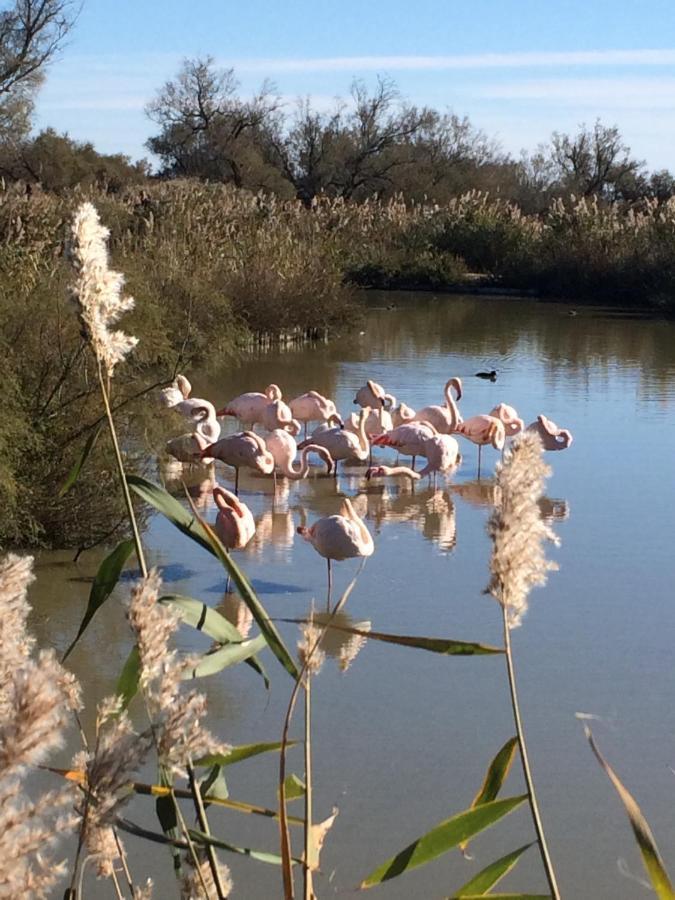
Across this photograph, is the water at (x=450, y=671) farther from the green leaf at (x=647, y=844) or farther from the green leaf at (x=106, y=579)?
the green leaf at (x=647, y=844)

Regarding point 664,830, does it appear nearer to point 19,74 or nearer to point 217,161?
point 19,74

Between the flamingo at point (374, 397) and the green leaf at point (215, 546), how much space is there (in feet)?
24.7

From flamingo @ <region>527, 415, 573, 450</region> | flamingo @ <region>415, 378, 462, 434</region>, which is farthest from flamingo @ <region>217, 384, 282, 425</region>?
flamingo @ <region>527, 415, 573, 450</region>

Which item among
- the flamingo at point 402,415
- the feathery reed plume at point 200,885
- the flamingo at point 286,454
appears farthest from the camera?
the flamingo at point 402,415

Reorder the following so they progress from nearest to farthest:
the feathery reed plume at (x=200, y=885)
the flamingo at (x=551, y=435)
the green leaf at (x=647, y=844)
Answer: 1. the green leaf at (x=647, y=844)
2. the feathery reed plume at (x=200, y=885)
3. the flamingo at (x=551, y=435)

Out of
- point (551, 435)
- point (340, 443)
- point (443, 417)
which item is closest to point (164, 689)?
point (340, 443)

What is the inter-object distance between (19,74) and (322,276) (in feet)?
50.5

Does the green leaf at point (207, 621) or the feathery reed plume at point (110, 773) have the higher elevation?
the feathery reed plume at point (110, 773)

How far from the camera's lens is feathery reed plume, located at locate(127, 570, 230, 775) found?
0.99m

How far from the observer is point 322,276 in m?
15.3

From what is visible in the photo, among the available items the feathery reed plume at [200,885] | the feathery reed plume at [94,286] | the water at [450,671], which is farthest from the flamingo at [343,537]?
the feathery reed plume at [94,286]

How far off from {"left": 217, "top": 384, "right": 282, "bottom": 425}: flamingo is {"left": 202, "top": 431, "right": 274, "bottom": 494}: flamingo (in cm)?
148

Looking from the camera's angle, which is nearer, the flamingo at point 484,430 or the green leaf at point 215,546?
the green leaf at point 215,546

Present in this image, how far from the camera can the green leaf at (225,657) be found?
4.65 ft
